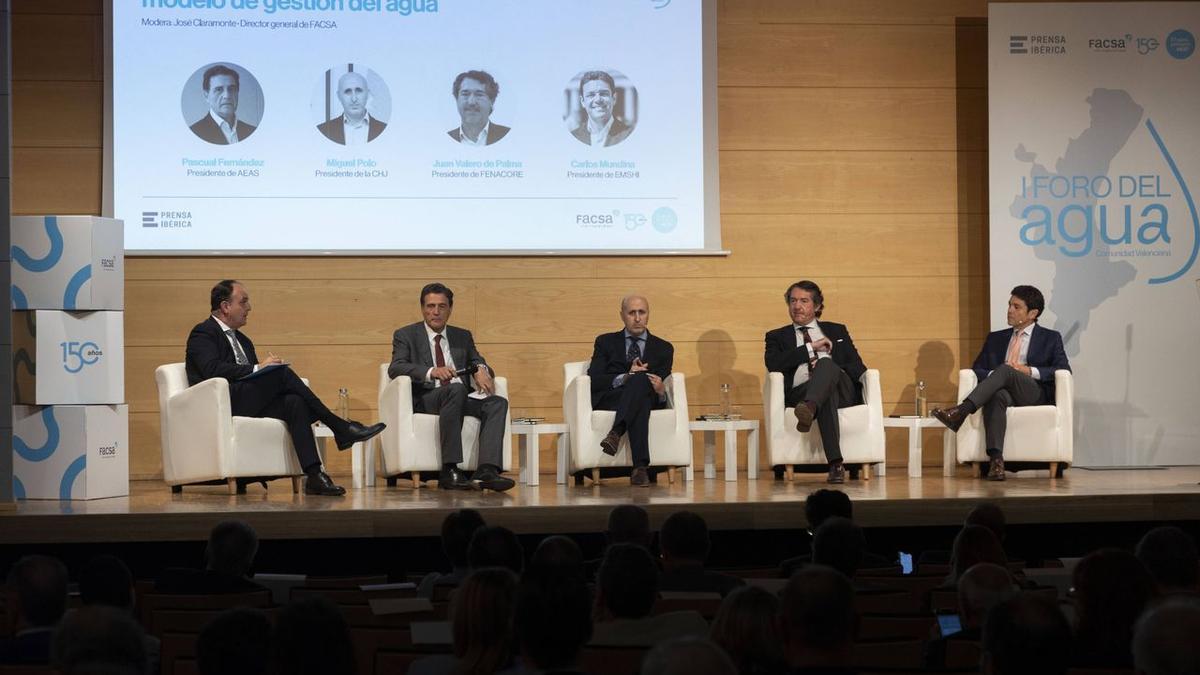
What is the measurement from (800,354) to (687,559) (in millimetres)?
3783

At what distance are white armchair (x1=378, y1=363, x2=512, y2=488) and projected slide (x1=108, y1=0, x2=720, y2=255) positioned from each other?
4.49 feet

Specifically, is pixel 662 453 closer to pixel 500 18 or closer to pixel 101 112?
pixel 500 18

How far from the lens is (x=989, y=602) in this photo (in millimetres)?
2814

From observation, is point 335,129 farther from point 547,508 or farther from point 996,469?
point 996,469

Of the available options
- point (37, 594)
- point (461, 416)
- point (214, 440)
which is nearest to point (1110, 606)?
point (37, 594)

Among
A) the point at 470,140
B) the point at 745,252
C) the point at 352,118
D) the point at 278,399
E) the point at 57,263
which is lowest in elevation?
the point at 278,399

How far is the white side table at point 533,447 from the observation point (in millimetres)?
7090

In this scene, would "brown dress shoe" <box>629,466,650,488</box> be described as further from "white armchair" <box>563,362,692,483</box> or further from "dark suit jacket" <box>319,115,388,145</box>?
"dark suit jacket" <box>319,115,388,145</box>

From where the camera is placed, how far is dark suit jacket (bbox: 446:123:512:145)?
8031mm

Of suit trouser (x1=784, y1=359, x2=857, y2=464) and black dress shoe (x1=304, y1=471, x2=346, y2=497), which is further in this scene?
suit trouser (x1=784, y1=359, x2=857, y2=464)

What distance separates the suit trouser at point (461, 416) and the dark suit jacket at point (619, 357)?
2.03ft

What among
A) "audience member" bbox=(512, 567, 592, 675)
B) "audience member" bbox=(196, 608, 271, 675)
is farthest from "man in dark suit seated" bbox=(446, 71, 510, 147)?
"audience member" bbox=(196, 608, 271, 675)

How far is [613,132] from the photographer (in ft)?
26.6

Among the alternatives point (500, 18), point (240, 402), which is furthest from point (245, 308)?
point (500, 18)
